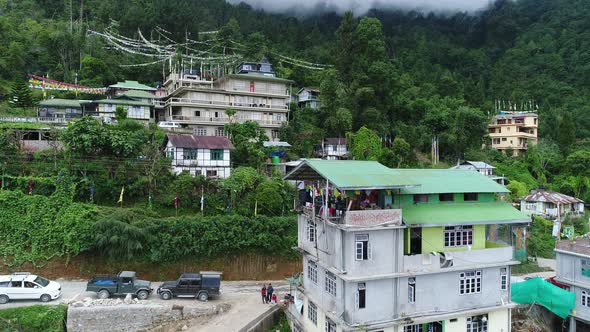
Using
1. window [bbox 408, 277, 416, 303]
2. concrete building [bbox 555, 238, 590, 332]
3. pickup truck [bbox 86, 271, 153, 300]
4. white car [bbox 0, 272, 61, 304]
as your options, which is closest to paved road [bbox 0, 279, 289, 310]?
white car [bbox 0, 272, 61, 304]

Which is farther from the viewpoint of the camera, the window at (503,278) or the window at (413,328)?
the window at (503,278)

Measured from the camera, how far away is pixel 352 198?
65.4ft

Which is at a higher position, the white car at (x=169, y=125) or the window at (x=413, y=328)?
the white car at (x=169, y=125)

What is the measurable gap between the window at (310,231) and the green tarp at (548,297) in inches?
542

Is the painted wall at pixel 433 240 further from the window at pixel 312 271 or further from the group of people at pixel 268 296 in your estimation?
the group of people at pixel 268 296

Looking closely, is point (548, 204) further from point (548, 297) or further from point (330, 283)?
point (330, 283)

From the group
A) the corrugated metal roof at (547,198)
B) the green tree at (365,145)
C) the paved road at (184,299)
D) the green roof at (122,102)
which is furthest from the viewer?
the green roof at (122,102)

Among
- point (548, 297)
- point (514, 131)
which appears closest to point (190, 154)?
point (548, 297)

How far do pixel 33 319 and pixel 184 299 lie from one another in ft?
25.8

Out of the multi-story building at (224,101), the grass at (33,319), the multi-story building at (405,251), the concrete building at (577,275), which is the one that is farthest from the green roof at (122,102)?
the concrete building at (577,275)

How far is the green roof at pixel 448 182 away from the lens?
21266 mm

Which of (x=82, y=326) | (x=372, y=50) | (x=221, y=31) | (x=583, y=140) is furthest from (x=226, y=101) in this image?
(x=583, y=140)

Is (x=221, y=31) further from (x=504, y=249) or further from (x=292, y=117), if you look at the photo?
(x=504, y=249)

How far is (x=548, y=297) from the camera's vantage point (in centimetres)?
2534
